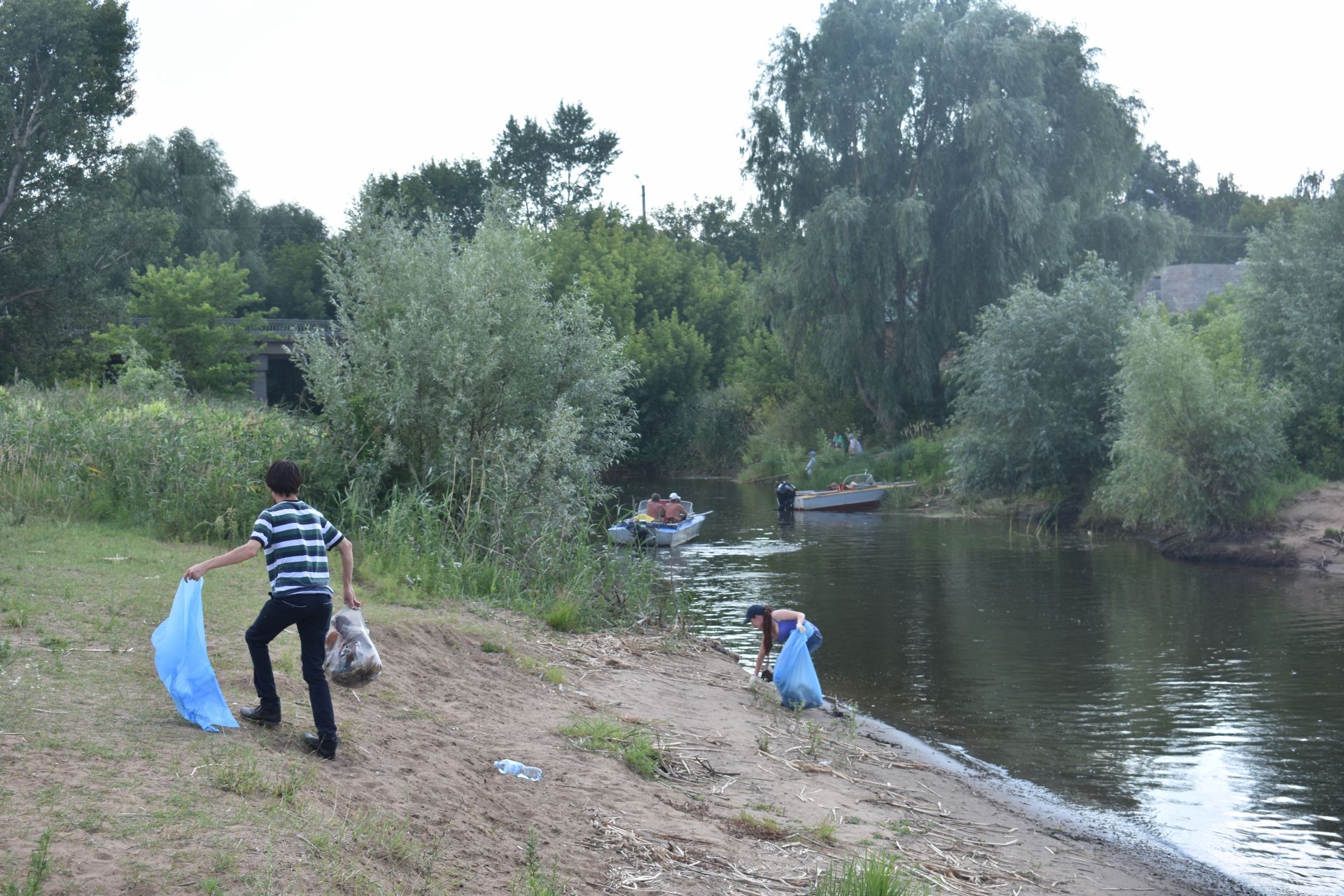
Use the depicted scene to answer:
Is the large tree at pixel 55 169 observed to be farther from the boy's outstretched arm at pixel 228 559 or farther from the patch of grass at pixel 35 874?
the patch of grass at pixel 35 874

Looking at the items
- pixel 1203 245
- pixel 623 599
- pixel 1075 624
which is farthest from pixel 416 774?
pixel 1203 245

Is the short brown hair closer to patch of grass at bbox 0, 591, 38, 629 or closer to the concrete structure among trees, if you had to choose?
patch of grass at bbox 0, 591, 38, 629

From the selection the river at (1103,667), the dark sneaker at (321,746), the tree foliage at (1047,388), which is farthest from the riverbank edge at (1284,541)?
the dark sneaker at (321,746)

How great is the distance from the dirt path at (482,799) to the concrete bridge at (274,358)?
1056 inches

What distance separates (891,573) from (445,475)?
37.9ft

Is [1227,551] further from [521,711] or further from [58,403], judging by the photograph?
[58,403]

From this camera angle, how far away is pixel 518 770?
7.49 meters

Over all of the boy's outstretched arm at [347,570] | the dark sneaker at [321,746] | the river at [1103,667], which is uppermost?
the boy's outstretched arm at [347,570]

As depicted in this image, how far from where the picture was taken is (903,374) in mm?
41781

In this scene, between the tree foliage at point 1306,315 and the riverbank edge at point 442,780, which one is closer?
the riverbank edge at point 442,780

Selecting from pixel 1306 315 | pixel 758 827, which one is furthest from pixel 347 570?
pixel 1306 315

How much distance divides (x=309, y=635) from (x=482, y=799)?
1.33 m

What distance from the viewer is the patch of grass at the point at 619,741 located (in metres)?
8.39

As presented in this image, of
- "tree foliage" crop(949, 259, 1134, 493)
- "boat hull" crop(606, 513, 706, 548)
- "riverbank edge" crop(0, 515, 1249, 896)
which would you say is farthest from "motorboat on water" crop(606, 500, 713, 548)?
"riverbank edge" crop(0, 515, 1249, 896)
